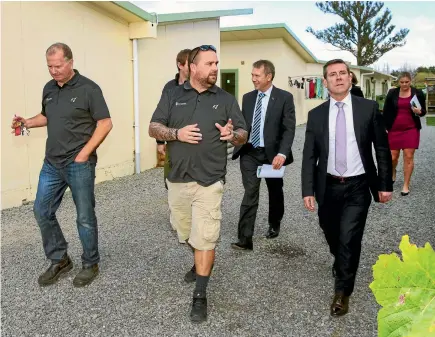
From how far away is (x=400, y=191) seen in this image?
8.04m

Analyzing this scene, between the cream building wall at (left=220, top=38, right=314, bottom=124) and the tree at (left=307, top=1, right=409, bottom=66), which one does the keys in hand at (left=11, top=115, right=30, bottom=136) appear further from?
the tree at (left=307, top=1, right=409, bottom=66)

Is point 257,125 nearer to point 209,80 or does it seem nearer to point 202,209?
point 209,80

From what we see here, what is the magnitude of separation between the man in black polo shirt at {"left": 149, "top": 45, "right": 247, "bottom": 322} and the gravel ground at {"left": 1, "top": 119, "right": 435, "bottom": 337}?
434 millimetres

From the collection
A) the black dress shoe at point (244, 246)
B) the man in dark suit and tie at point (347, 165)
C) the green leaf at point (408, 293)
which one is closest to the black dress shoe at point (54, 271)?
the black dress shoe at point (244, 246)

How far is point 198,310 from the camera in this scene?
3.49 metres

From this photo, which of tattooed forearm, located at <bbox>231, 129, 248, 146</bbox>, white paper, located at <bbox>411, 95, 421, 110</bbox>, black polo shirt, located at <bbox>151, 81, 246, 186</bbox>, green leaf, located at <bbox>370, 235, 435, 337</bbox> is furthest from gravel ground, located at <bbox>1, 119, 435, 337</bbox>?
green leaf, located at <bbox>370, 235, 435, 337</bbox>

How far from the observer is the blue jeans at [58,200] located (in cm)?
403

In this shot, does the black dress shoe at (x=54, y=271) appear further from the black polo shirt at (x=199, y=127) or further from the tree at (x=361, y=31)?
the tree at (x=361, y=31)

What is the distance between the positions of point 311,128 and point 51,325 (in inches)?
99.9

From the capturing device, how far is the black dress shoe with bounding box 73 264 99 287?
4.07m

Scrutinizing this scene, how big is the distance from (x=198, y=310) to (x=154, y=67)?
7.90 metres

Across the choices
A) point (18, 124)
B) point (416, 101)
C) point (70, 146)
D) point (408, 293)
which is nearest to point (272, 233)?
point (70, 146)

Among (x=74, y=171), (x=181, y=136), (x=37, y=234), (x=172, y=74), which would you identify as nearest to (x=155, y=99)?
(x=172, y=74)

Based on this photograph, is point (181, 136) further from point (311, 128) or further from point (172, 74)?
point (172, 74)
